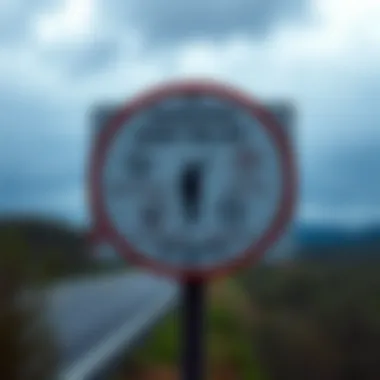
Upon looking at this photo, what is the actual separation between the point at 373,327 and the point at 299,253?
4.55 ft

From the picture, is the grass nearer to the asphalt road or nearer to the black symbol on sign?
the asphalt road

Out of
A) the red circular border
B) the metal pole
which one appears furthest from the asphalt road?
the red circular border

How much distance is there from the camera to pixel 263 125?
10.5ft

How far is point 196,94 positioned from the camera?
3.20 m

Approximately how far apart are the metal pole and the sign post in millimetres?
83

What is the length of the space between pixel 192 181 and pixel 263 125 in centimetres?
21

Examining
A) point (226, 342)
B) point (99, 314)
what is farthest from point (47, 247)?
point (99, 314)

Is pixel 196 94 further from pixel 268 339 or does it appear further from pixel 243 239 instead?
pixel 268 339

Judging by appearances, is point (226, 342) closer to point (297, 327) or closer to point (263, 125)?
point (297, 327)

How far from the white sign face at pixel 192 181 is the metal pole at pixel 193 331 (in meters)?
0.12

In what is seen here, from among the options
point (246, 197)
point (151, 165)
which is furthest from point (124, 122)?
point (246, 197)

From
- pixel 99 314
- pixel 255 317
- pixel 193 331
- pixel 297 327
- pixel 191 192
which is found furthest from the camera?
pixel 99 314

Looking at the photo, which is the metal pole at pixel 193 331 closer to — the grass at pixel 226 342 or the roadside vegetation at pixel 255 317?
the roadside vegetation at pixel 255 317

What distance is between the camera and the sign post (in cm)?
316
